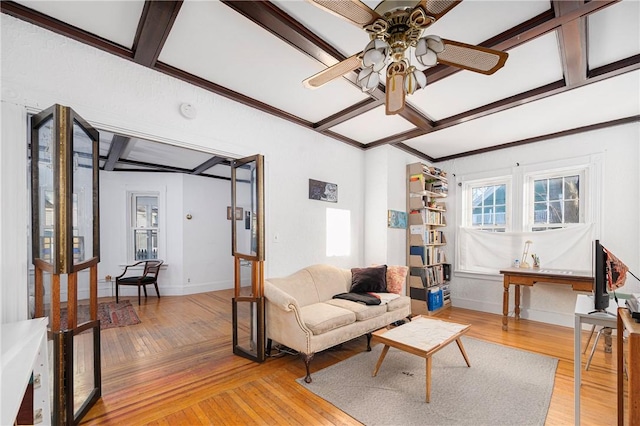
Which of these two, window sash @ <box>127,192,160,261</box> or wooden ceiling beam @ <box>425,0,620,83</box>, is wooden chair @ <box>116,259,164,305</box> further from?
wooden ceiling beam @ <box>425,0,620,83</box>

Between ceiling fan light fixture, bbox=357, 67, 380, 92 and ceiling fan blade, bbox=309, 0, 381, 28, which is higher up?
ceiling fan blade, bbox=309, 0, 381, 28

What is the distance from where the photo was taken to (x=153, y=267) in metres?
5.45

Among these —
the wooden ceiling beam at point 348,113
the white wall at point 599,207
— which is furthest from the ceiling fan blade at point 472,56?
the white wall at point 599,207

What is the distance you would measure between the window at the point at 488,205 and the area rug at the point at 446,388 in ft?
7.40

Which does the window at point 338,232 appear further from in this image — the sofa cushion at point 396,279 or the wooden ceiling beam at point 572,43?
the wooden ceiling beam at point 572,43

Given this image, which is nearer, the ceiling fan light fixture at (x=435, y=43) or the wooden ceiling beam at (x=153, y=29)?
the ceiling fan light fixture at (x=435, y=43)

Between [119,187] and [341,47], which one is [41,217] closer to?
[341,47]

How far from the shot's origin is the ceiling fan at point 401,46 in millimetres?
1400

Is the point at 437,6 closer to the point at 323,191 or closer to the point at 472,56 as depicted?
the point at 472,56

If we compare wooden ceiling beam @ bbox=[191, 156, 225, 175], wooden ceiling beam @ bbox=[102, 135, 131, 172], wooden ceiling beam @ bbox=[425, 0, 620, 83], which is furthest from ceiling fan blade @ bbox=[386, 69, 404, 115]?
wooden ceiling beam @ bbox=[191, 156, 225, 175]

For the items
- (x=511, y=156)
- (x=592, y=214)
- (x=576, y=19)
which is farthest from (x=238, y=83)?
(x=592, y=214)

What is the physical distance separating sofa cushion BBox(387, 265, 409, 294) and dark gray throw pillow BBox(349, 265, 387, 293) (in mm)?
103

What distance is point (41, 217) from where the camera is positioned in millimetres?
1917

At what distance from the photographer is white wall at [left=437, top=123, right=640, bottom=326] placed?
360cm
